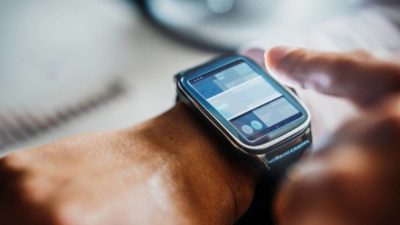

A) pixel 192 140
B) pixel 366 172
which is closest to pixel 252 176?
pixel 192 140

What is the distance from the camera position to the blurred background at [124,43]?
94cm

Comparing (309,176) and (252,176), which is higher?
(309,176)

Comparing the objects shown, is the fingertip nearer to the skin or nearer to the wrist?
the skin

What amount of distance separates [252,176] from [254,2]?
52 centimetres

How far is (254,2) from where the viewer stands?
118 centimetres

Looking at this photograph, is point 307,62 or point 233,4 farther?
point 233,4

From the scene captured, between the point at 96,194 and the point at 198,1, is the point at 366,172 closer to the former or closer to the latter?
the point at 96,194

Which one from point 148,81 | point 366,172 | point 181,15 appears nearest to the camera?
point 366,172

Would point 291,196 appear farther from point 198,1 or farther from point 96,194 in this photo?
point 198,1

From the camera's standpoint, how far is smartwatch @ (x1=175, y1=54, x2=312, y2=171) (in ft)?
2.33

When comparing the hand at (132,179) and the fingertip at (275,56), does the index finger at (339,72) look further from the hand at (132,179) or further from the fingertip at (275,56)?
the hand at (132,179)

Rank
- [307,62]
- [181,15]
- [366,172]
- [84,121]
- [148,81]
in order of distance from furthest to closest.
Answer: [181,15] → [148,81] → [84,121] → [307,62] → [366,172]

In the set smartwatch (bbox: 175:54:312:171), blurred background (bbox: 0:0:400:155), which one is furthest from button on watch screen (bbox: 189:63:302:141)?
blurred background (bbox: 0:0:400:155)

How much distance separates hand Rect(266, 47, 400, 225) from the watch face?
0.05 metres
